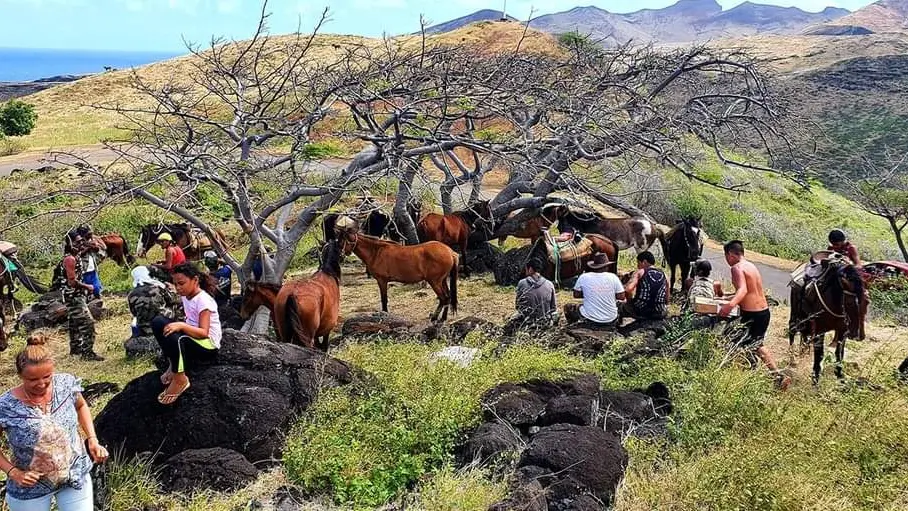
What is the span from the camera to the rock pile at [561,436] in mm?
5109

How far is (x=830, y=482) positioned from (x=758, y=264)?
13768 millimetres

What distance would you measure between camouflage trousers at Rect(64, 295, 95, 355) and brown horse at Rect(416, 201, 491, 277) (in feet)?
20.1

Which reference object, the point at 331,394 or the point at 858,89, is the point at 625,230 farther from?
the point at 858,89

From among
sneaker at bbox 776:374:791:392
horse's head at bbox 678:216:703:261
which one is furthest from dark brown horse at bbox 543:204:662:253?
sneaker at bbox 776:374:791:392

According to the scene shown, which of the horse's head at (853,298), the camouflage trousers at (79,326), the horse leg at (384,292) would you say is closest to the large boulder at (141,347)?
the camouflage trousers at (79,326)

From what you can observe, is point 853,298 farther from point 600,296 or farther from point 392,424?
point 392,424

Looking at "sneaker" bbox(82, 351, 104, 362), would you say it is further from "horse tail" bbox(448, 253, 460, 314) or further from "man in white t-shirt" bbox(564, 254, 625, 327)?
"man in white t-shirt" bbox(564, 254, 625, 327)

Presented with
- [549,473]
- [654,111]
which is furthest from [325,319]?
[654,111]

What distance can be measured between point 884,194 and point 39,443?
1042 inches

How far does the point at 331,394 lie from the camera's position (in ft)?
20.7

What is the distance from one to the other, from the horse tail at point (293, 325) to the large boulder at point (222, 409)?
5.77ft

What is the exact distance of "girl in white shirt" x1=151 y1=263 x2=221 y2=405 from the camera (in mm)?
5598

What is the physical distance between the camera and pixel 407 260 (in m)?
11.3

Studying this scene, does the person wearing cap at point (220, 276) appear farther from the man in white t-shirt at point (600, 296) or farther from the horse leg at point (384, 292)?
the man in white t-shirt at point (600, 296)
